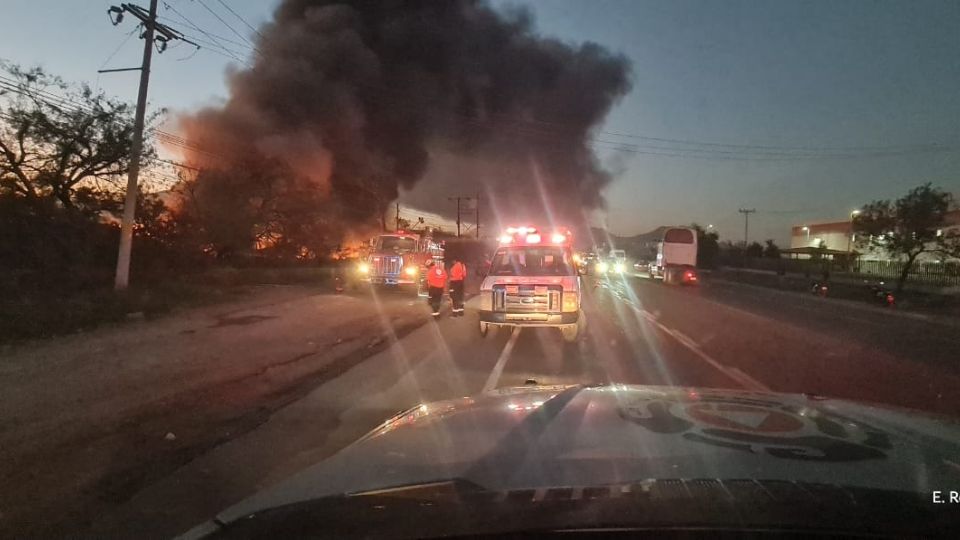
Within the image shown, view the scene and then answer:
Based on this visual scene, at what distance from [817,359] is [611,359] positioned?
3.49 meters

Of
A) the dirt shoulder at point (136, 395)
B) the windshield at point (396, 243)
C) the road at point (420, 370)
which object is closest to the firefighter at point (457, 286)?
the road at point (420, 370)

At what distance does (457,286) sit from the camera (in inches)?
732

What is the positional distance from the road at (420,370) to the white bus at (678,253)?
74.3 feet

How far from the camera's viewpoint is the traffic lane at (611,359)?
9.69 meters

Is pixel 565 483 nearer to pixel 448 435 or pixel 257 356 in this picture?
pixel 448 435

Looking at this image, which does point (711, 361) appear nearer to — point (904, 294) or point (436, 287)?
point (436, 287)


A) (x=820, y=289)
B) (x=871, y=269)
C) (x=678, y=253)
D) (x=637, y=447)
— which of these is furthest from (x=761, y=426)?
(x=871, y=269)

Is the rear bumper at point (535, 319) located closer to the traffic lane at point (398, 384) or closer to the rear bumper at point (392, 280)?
the traffic lane at point (398, 384)

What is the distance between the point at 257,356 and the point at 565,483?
10041 millimetres

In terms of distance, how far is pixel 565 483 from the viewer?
232 centimetres

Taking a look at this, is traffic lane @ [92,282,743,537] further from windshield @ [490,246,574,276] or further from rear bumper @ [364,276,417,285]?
rear bumper @ [364,276,417,285]

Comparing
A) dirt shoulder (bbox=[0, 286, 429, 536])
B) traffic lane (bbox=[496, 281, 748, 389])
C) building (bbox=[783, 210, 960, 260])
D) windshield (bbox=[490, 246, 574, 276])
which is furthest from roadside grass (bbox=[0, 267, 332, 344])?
building (bbox=[783, 210, 960, 260])

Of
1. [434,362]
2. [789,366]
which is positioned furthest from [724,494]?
[789,366]

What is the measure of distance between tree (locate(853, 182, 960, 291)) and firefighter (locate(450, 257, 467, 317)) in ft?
77.8
